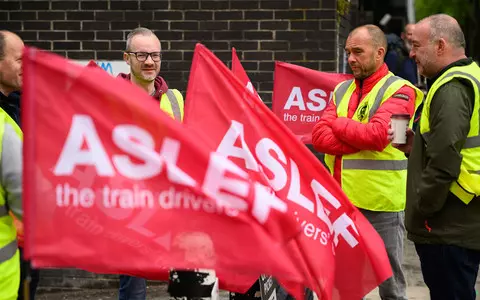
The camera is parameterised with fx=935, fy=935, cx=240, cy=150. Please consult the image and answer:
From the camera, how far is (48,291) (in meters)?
8.35

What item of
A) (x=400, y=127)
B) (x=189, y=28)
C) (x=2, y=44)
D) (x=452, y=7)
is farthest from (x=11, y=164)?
(x=452, y=7)

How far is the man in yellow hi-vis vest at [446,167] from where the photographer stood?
4.76m

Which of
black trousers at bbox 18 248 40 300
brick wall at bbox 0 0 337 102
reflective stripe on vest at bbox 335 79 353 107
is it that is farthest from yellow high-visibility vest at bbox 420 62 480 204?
brick wall at bbox 0 0 337 102

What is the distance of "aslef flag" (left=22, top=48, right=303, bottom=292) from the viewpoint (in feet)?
11.2

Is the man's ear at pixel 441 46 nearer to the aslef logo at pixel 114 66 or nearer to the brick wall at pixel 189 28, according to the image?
the brick wall at pixel 189 28

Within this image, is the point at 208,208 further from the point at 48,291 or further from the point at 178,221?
the point at 48,291

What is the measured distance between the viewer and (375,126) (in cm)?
570

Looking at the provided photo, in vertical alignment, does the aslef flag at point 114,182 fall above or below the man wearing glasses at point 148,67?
below

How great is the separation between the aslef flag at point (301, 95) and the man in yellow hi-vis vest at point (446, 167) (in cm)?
214

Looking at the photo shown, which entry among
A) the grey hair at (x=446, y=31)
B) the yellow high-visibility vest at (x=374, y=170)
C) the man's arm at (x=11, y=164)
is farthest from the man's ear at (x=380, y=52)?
the man's arm at (x=11, y=164)

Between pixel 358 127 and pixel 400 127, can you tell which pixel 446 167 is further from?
pixel 358 127

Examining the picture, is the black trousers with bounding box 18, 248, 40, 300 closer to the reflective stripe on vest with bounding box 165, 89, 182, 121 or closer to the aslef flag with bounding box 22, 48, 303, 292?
the reflective stripe on vest with bounding box 165, 89, 182, 121

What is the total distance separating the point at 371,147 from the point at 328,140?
0.29 metres

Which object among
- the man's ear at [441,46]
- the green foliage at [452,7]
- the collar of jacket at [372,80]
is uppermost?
the green foliage at [452,7]
